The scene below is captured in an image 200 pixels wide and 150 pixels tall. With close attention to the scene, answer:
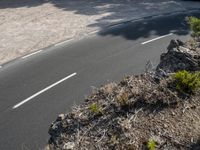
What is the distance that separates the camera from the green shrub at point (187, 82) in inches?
261

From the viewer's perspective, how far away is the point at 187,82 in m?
6.70

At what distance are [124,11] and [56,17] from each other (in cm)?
436

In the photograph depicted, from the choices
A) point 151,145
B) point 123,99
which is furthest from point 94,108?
point 151,145

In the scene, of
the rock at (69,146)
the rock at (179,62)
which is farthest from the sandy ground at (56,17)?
the rock at (69,146)

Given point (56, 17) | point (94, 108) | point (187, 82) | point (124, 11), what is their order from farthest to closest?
point (124, 11)
point (56, 17)
point (94, 108)
point (187, 82)

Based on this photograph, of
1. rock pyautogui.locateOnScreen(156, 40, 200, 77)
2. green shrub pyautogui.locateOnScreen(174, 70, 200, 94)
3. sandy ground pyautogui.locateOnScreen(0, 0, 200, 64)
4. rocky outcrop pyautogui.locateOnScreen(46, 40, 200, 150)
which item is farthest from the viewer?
sandy ground pyautogui.locateOnScreen(0, 0, 200, 64)

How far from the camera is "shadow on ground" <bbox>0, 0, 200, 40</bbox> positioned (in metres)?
19.0

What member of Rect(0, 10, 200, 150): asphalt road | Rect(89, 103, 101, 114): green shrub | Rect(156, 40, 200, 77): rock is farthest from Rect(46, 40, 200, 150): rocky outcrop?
Rect(0, 10, 200, 150): asphalt road

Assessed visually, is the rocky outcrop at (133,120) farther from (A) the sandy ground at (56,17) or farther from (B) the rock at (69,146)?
(A) the sandy ground at (56,17)

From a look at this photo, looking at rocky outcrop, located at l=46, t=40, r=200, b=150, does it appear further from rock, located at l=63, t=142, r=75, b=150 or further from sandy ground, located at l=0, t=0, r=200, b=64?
sandy ground, located at l=0, t=0, r=200, b=64

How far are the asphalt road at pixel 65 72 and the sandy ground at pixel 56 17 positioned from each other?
114 centimetres

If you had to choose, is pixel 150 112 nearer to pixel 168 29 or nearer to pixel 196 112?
pixel 196 112

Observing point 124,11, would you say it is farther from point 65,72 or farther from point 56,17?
point 65,72

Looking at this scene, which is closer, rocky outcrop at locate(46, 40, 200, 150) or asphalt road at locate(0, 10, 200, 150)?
rocky outcrop at locate(46, 40, 200, 150)
